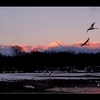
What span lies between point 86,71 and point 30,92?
2.61ft

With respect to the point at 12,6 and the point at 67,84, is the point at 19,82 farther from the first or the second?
the point at 12,6

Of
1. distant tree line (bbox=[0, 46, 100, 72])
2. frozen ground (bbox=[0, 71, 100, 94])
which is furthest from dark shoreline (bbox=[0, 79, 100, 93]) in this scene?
distant tree line (bbox=[0, 46, 100, 72])

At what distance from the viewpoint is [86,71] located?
4559mm

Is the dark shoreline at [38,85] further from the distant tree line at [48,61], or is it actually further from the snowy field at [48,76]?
the distant tree line at [48,61]

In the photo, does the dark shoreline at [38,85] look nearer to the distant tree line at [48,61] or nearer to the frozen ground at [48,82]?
the frozen ground at [48,82]

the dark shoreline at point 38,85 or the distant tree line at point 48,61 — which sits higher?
the distant tree line at point 48,61

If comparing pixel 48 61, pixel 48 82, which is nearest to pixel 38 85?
pixel 48 82

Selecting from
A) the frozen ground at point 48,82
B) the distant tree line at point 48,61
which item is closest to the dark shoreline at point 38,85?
the frozen ground at point 48,82

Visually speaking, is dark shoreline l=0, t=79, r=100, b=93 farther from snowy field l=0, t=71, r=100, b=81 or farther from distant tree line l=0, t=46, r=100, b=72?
distant tree line l=0, t=46, r=100, b=72

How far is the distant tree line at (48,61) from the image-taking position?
4.56 meters

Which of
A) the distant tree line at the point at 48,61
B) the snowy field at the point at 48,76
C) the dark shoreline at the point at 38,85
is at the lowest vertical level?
the dark shoreline at the point at 38,85
